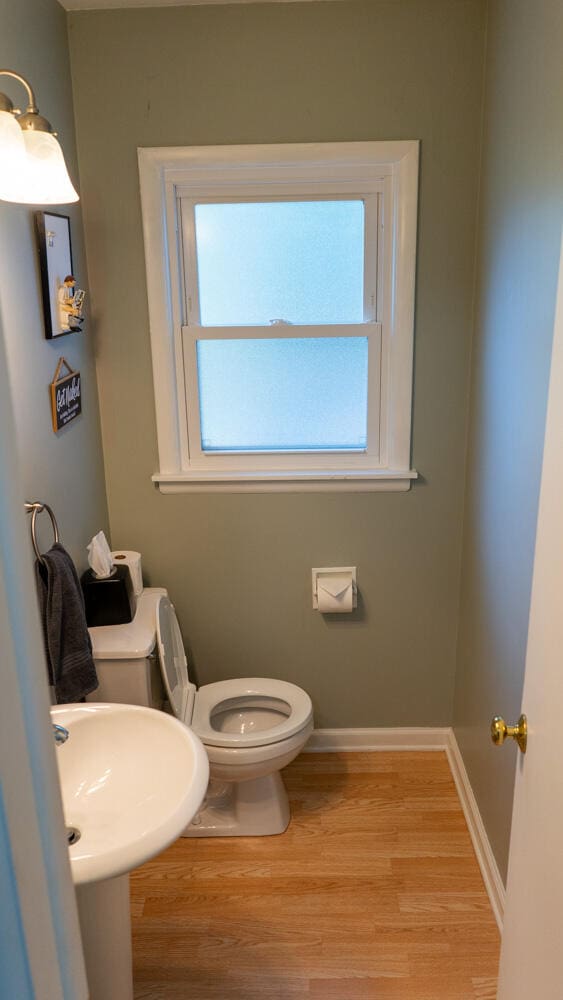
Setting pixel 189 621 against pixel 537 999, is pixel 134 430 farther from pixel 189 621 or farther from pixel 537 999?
pixel 537 999

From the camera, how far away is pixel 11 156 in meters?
1.50

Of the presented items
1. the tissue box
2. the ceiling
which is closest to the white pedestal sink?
the tissue box

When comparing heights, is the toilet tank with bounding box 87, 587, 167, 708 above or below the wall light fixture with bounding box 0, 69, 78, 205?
below

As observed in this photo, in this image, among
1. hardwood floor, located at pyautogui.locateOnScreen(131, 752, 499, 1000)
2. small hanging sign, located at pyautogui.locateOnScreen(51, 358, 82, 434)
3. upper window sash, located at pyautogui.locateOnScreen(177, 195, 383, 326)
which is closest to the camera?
hardwood floor, located at pyautogui.locateOnScreen(131, 752, 499, 1000)

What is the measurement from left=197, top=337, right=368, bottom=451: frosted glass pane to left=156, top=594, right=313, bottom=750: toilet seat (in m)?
0.66

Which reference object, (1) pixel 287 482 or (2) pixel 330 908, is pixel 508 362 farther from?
(2) pixel 330 908

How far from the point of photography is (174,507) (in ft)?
9.16

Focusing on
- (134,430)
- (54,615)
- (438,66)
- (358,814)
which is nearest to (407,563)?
(358,814)

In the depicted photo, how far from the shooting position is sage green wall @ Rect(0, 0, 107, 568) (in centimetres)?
191

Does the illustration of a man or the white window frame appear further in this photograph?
the white window frame

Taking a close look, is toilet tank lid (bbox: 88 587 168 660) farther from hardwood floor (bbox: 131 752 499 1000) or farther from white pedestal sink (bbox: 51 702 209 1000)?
hardwood floor (bbox: 131 752 499 1000)

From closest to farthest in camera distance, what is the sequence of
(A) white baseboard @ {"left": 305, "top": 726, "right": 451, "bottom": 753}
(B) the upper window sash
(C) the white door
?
(C) the white door < (B) the upper window sash < (A) white baseboard @ {"left": 305, "top": 726, "right": 451, "bottom": 753}

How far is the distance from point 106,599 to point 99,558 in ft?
0.42

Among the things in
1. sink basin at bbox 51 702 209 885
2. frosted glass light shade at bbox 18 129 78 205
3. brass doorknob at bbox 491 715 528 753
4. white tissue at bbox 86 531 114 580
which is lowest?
sink basin at bbox 51 702 209 885
